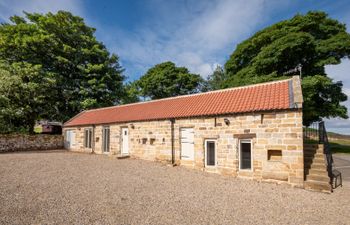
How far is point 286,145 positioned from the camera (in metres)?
8.91

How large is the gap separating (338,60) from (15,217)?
26760 millimetres

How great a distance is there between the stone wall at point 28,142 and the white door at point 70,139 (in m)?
1.16

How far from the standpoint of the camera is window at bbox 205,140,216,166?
11.4m

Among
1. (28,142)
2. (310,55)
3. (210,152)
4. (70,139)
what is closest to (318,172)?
(210,152)

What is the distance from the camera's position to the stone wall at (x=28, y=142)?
64.6ft

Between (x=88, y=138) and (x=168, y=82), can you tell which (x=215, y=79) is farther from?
(x=88, y=138)

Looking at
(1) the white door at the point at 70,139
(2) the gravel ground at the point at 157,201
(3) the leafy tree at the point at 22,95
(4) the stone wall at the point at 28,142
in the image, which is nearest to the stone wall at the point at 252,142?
(2) the gravel ground at the point at 157,201

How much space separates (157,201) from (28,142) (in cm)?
2105

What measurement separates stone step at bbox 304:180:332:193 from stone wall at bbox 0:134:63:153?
24.3 metres

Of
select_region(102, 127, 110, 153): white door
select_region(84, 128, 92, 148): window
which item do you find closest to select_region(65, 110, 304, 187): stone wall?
select_region(102, 127, 110, 153): white door

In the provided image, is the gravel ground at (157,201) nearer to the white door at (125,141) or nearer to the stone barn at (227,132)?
the stone barn at (227,132)

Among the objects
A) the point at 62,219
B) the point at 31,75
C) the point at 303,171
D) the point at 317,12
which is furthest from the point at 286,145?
the point at 31,75

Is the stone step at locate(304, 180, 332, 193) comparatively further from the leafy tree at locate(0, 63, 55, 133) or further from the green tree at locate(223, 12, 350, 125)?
the leafy tree at locate(0, 63, 55, 133)

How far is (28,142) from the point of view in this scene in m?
21.3
